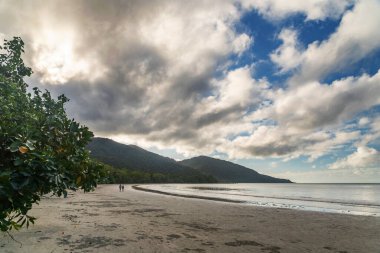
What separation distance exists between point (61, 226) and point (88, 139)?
12.0m

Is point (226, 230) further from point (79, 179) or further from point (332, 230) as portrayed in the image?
point (79, 179)

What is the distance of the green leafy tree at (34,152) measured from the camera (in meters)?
5.26

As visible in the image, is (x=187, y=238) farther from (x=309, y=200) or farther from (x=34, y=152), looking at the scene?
(x=309, y=200)

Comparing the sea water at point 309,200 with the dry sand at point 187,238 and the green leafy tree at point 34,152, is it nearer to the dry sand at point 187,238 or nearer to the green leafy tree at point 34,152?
the dry sand at point 187,238

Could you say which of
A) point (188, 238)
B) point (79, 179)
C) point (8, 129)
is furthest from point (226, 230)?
point (8, 129)

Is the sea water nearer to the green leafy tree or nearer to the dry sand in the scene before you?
the dry sand

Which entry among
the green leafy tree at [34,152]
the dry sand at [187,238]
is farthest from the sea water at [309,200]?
the green leafy tree at [34,152]

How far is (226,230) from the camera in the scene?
1884 cm

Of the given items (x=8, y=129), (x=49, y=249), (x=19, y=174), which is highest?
(x=8, y=129)

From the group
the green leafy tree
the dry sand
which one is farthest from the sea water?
the green leafy tree

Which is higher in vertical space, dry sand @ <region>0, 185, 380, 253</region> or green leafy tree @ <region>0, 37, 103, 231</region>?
green leafy tree @ <region>0, 37, 103, 231</region>

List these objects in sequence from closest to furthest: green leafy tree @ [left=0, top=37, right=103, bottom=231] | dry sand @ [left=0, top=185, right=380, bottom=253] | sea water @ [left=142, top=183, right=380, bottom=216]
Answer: green leafy tree @ [left=0, top=37, right=103, bottom=231] < dry sand @ [left=0, top=185, right=380, bottom=253] < sea water @ [left=142, top=183, right=380, bottom=216]

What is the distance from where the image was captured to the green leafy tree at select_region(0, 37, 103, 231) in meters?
5.26

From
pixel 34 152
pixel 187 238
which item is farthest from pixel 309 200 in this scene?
pixel 34 152
